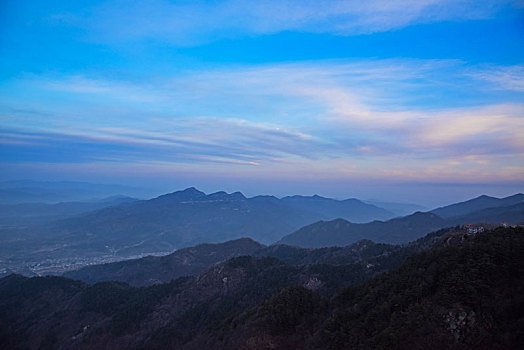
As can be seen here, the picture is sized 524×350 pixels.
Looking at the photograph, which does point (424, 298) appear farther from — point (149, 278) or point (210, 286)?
point (149, 278)

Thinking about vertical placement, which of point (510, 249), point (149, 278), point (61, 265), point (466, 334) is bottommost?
point (61, 265)

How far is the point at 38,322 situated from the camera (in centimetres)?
8231

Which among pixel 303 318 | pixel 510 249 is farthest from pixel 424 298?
pixel 303 318

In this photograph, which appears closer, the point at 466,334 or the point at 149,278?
the point at 466,334

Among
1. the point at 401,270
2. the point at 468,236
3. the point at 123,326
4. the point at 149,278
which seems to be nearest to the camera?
the point at 401,270

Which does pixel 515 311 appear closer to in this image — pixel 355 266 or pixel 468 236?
pixel 468 236

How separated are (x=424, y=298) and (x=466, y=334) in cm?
635

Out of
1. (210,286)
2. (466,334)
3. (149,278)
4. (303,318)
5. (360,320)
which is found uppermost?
(466,334)

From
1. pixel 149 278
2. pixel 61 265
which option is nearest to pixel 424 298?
pixel 149 278

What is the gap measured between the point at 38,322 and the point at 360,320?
8585 cm

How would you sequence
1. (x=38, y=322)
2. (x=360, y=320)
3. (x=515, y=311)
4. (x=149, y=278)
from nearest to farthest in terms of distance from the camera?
1. (x=515, y=311)
2. (x=360, y=320)
3. (x=38, y=322)
4. (x=149, y=278)

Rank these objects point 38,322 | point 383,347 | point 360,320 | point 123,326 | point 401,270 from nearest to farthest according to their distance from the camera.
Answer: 1. point 383,347
2. point 360,320
3. point 401,270
4. point 123,326
5. point 38,322

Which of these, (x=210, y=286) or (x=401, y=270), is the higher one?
(x=401, y=270)

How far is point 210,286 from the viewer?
85.7 metres
